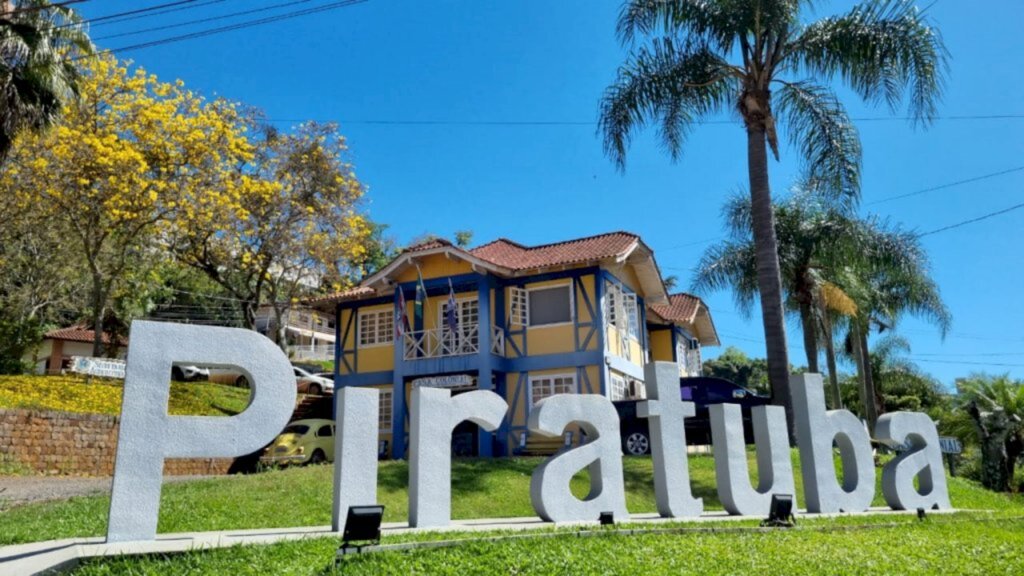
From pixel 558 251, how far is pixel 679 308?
26.9 ft

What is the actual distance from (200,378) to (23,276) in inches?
314

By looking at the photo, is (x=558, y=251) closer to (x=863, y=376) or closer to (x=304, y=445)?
(x=304, y=445)

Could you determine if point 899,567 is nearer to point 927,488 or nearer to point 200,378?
point 927,488

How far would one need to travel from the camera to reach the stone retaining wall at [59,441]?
16.0m

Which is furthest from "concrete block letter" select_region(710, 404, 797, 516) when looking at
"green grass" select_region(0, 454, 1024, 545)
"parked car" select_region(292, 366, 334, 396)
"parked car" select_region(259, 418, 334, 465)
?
"parked car" select_region(292, 366, 334, 396)

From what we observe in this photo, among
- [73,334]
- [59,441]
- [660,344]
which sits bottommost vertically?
[59,441]

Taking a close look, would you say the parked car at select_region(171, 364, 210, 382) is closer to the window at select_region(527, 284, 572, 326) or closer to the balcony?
the balcony

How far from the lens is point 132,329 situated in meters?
6.55

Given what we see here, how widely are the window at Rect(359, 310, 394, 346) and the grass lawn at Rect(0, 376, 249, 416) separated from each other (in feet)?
16.7

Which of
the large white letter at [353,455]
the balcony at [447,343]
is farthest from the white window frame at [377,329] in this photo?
the large white letter at [353,455]

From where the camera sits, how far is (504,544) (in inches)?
249

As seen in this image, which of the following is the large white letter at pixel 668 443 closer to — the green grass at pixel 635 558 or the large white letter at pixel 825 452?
the green grass at pixel 635 558

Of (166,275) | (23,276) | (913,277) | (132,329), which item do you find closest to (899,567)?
(132,329)

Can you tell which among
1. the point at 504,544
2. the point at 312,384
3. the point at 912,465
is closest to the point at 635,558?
the point at 504,544
